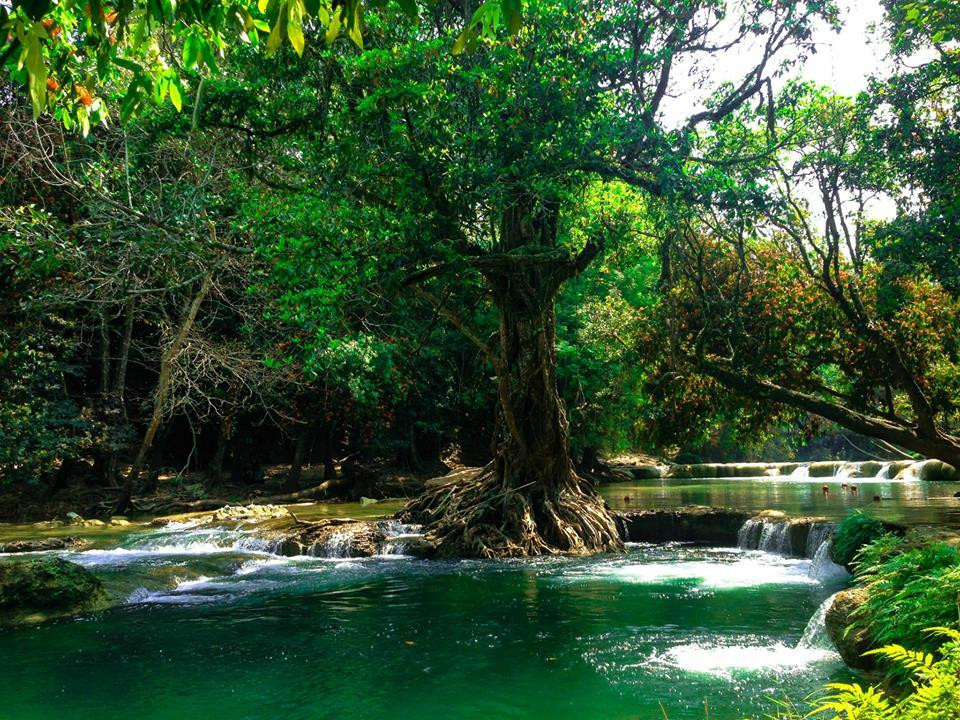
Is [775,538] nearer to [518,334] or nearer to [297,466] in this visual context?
[518,334]

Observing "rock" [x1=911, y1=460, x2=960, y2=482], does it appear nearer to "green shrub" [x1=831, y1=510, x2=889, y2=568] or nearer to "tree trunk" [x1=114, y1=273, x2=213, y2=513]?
"green shrub" [x1=831, y1=510, x2=889, y2=568]

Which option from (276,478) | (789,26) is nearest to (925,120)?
(789,26)

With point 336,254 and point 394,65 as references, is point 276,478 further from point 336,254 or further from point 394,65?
point 394,65

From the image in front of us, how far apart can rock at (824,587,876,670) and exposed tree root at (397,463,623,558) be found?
26.3 ft

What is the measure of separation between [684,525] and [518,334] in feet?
19.3

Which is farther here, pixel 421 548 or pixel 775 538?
pixel 421 548

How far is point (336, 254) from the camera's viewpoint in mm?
12758

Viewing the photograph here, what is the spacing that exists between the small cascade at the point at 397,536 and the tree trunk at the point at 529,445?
618mm

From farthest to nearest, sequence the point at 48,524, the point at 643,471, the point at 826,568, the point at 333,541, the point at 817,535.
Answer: the point at 643,471
the point at 48,524
the point at 333,541
the point at 817,535
the point at 826,568

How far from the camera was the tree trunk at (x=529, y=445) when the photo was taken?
15.6 meters

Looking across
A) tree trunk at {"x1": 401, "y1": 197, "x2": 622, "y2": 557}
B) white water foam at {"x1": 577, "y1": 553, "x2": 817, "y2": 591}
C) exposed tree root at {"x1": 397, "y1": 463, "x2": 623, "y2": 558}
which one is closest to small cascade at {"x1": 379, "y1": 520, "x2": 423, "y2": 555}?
exposed tree root at {"x1": 397, "y1": 463, "x2": 623, "y2": 558}

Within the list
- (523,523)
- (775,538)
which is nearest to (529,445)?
(523,523)

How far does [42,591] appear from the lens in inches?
431

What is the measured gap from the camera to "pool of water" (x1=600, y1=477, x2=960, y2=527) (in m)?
17.3
